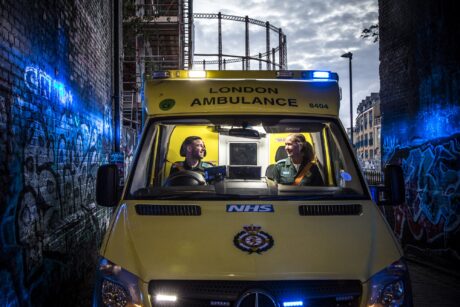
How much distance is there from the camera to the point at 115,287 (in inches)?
110

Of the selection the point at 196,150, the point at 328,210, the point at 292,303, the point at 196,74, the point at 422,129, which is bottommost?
the point at 292,303

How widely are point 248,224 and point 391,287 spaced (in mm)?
969

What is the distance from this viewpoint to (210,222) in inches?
123

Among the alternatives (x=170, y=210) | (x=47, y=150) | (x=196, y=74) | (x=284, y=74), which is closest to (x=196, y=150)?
(x=196, y=74)

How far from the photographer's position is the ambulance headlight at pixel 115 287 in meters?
2.74

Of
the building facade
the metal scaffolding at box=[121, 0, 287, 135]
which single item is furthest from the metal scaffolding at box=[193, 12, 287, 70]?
the building facade

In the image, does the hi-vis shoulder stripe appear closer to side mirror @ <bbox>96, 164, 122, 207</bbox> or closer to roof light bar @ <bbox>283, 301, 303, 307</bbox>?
roof light bar @ <bbox>283, 301, 303, 307</bbox>

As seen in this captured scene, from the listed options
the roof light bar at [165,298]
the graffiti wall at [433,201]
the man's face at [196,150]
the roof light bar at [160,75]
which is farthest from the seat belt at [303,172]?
the graffiti wall at [433,201]

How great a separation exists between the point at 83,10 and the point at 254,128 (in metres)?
4.37

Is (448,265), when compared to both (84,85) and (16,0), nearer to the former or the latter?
(84,85)

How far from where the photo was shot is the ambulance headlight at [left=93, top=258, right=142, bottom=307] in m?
2.74

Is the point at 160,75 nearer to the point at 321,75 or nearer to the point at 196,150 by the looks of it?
the point at 196,150

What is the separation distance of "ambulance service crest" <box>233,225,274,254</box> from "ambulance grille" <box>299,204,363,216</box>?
39cm

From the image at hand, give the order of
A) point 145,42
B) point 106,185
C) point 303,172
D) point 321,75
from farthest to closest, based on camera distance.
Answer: point 145,42
point 303,172
point 321,75
point 106,185
